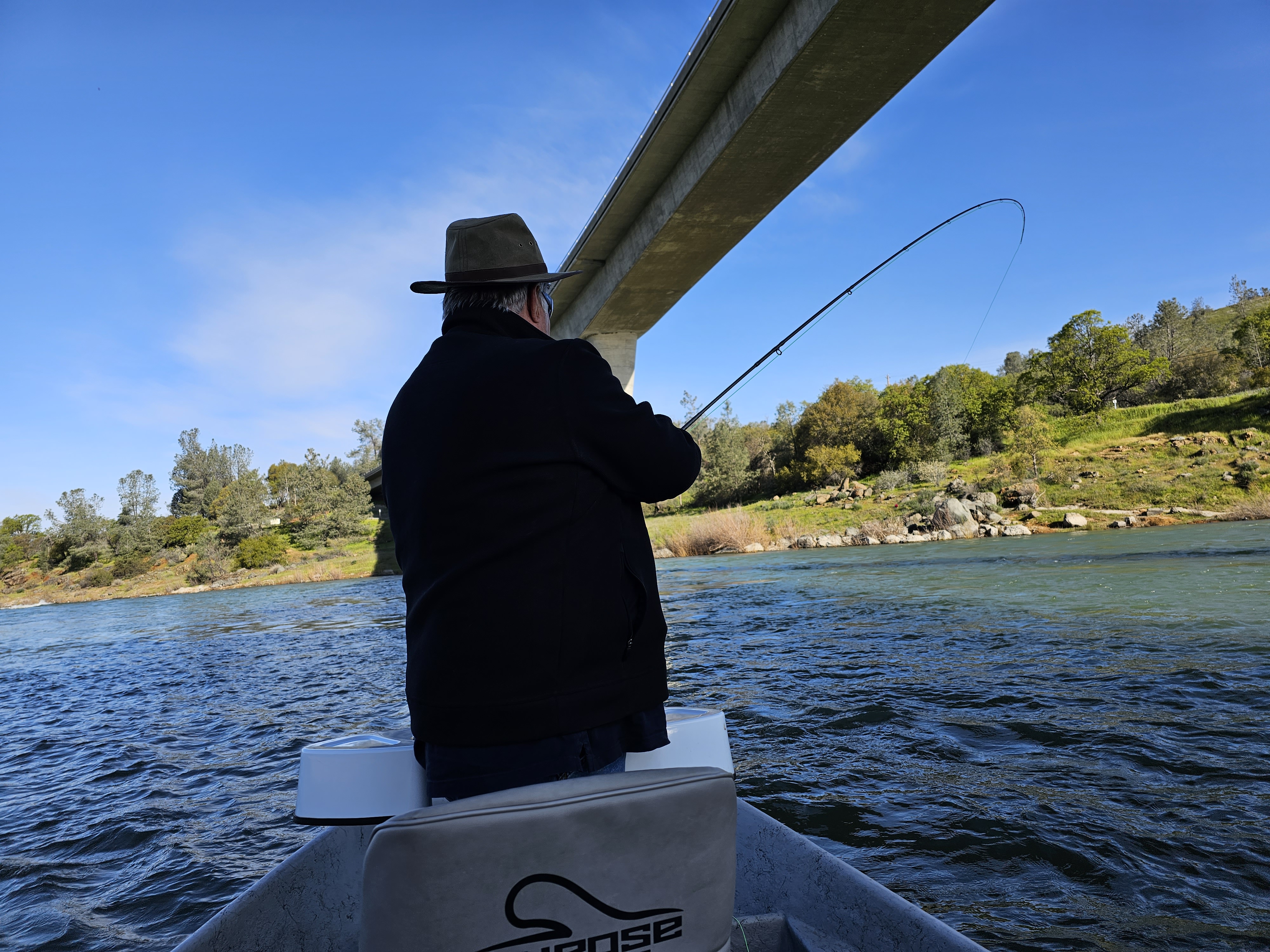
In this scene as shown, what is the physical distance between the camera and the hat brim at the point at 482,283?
1.83m

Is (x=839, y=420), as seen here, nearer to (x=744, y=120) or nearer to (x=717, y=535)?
(x=717, y=535)

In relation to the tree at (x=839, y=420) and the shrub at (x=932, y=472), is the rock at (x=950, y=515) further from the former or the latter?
the tree at (x=839, y=420)

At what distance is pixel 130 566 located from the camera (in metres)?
57.6

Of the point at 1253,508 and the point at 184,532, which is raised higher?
the point at 184,532

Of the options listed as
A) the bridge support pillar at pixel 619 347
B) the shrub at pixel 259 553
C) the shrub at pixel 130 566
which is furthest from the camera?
the shrub at pixel 130 566

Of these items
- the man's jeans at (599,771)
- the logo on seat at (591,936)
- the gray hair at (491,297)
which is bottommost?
the logo on seat at (591,936)

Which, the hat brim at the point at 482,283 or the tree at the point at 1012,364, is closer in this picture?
the hat brim at the point at 482,283

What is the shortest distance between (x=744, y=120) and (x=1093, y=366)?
49193 mm

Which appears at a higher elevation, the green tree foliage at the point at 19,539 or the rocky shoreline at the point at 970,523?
the green tree foliage at the point at 19,539

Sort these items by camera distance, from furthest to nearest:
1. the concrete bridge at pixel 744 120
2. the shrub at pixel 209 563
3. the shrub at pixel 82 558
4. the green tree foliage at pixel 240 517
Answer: the green tree foliage at pixel 240 517, the shrub at pixel 82 558, the shrub at pixel 209 563, the concrete bridge at pixel 744 120

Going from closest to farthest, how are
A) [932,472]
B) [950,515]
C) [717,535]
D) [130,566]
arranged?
[950,515] → [717,535] → [932,472] → [130,566]

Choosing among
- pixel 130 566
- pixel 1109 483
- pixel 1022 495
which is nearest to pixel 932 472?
pixel 1022 495

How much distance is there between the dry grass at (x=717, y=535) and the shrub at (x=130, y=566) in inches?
1814

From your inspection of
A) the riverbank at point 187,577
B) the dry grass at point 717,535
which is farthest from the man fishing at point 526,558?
the riverbank at point 187,577
